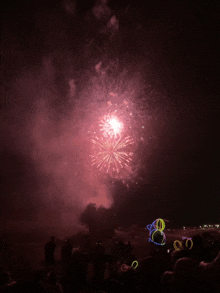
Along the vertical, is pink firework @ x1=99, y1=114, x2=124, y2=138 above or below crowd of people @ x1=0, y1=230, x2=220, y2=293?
above

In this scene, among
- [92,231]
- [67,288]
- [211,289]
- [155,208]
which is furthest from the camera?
[155,208]

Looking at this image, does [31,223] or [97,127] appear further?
[31,223]

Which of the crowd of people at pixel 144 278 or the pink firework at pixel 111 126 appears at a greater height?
the pink firework at pixel 111 126

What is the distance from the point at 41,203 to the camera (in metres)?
39.8

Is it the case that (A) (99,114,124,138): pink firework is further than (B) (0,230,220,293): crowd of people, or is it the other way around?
(A) (99,114,124,138): pink firework

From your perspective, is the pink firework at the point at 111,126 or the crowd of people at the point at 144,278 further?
the pink firework at the point at 111,126

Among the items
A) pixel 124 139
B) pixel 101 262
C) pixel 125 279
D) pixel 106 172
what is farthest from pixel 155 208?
pixel 125 279

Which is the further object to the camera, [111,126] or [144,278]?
[111,126]

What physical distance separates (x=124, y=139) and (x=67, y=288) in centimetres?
2059

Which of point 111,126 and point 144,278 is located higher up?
point 111,126

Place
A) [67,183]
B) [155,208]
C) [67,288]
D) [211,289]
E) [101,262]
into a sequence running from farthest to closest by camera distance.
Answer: [155,208], [67,183], [101,262], [67,288], [211,289]

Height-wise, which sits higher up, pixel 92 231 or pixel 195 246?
pixel 92 231

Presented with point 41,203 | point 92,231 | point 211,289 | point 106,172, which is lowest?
point 211,289

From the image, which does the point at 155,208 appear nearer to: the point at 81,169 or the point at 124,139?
the point at 81,169
